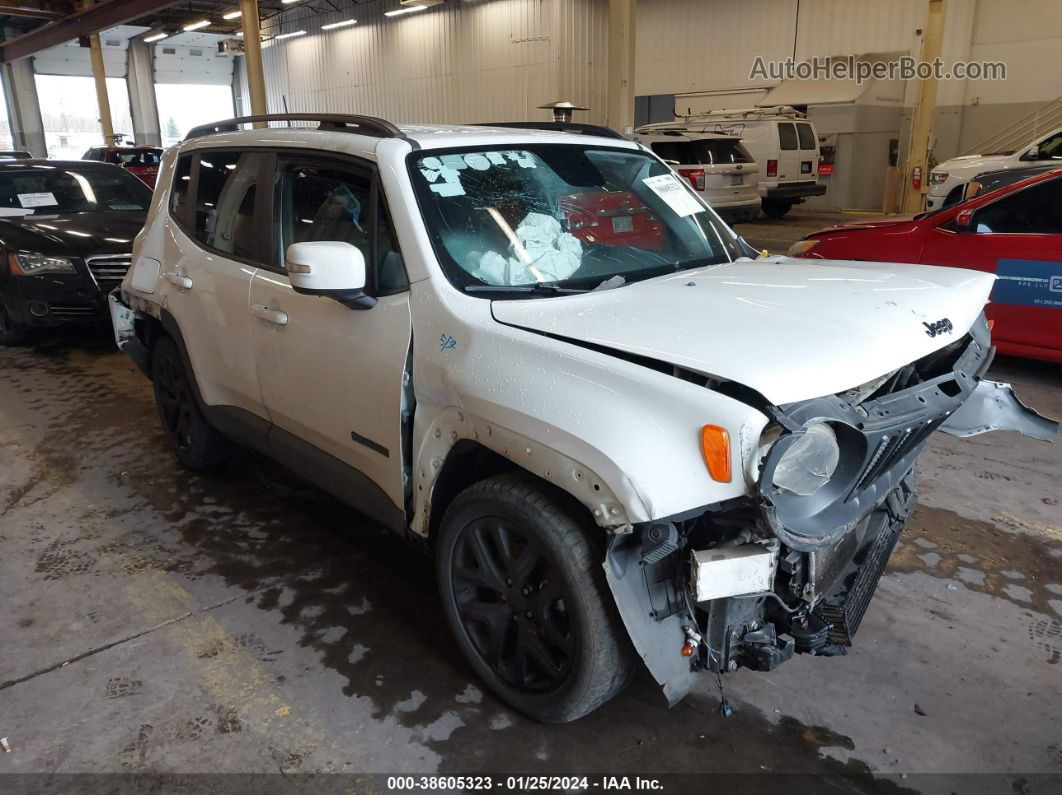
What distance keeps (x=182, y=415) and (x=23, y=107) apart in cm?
3247

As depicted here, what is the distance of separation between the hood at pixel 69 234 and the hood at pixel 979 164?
1191 cm

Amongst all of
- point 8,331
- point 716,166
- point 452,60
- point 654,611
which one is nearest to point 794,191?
point 716,166

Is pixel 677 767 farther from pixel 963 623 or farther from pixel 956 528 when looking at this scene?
pixel 956 528

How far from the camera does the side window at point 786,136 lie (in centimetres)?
1639

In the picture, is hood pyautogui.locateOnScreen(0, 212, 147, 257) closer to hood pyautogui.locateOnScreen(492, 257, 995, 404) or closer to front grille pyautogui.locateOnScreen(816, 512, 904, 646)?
hood pyautogui.locateOnScreen(492, 257, 995, 404)

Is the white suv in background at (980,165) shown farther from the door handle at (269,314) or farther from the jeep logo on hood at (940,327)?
the door handle at (269,314)

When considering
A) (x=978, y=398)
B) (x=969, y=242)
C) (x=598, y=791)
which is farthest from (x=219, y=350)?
(x=969, y=242)

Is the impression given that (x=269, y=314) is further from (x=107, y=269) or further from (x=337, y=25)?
(x=337, y=25)

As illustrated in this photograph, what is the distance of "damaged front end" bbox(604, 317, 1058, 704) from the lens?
76.4 inches

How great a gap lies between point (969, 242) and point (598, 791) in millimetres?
5168

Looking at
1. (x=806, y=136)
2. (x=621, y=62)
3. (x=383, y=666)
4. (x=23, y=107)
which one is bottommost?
(x=383, y=666)

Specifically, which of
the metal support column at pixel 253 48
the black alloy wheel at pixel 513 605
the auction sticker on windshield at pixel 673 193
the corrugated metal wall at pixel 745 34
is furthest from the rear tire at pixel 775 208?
the black alloy wheel at pixel 513 605

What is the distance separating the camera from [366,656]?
112 inches

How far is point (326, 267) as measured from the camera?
97.1 inches
